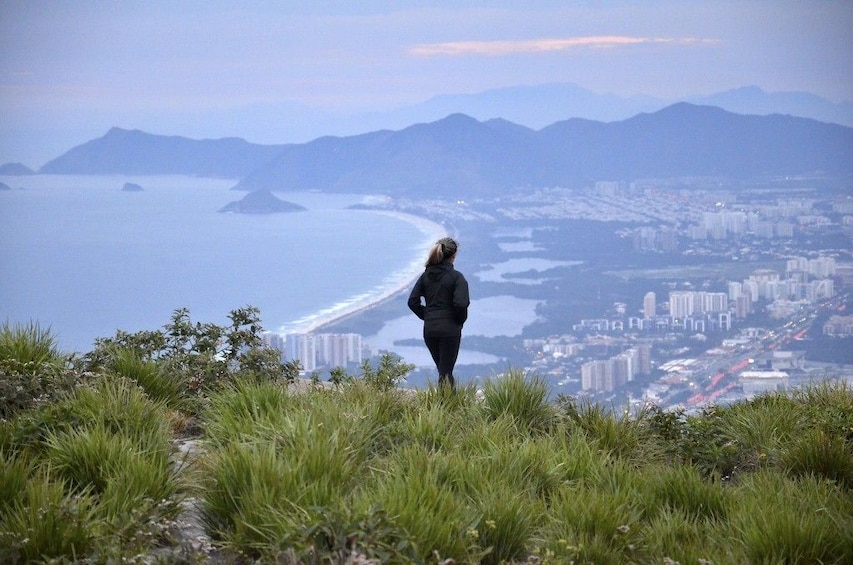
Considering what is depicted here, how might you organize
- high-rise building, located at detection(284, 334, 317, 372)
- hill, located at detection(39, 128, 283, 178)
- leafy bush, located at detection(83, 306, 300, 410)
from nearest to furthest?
leafy bush, located at detection(83, 306, 300, 410) → high-rise building, located at detection(284, 334, 317, 372) → hill, located at detection(39, 128, 283, 178)

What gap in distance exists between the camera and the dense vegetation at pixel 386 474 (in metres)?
5.37

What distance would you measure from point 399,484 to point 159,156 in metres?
104

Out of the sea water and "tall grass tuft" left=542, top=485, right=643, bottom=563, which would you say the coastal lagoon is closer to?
the sea water

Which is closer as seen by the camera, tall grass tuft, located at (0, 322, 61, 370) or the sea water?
tall grass tuft, located at (0, 322, 61, 370)

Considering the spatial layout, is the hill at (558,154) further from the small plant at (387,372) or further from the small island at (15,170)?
the small plant at (387,372)

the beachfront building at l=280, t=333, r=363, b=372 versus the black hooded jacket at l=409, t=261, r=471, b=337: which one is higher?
the black hooded jacket at l=409, t=261, r=471, b=337

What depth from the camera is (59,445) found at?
6578 mm

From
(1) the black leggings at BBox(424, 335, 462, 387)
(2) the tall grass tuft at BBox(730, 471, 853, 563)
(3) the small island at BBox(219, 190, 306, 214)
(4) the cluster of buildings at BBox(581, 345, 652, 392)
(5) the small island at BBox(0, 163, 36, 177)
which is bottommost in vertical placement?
(4) the cluster of buildings at BBox(581, 345, 652, 392)

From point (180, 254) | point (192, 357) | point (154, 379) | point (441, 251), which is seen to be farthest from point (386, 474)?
point (180, 254)

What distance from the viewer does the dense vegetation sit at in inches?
211

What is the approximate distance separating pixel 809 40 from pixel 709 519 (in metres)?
142

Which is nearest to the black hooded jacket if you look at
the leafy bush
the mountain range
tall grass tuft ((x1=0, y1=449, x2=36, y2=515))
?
the leafy bush

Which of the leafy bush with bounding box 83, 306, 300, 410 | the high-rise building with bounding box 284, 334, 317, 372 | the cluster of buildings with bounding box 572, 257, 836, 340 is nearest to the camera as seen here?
the leafy bush with bounding box 83, 306, 300, 410

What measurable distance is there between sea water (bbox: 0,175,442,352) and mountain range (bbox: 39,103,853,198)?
9.68ft
